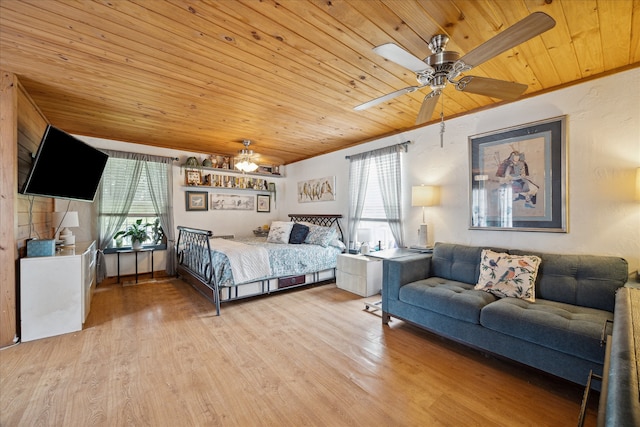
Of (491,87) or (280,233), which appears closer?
(491,87)

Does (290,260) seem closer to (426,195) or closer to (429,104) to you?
(426,195)

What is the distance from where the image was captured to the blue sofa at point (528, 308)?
1.83 metres

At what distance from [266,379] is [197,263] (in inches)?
97.5

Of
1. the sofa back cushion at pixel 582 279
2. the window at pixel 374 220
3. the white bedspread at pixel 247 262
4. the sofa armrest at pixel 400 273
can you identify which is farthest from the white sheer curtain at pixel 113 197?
the sofa back cushion at pixel 582 279

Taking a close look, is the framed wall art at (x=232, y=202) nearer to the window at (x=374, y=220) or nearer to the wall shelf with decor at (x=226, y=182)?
the wall shelf with decor at (x=226, y=182)

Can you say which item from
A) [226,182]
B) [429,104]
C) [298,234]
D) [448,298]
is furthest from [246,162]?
[448,298]

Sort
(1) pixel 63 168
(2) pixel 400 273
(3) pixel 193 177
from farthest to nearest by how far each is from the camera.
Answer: (3) pixel 193 177
(1) pixel 63 168
(2) pixel 400 273

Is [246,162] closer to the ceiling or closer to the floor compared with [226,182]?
closer to the ceiling

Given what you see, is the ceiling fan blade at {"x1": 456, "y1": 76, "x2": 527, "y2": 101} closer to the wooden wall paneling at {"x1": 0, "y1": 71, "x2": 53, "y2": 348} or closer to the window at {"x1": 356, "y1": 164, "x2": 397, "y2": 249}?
the window at {"x1": 356, "y1": 164, "x2": 397, "y2": 249}

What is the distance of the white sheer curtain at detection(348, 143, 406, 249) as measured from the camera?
4125 millimetres

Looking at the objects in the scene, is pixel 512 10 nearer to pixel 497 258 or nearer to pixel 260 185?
pixel 497 258

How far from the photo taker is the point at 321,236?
4633 mm

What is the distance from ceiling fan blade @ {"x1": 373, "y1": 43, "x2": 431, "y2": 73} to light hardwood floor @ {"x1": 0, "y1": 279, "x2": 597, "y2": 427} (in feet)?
7.19

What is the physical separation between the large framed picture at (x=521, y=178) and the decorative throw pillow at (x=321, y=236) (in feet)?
6.91
